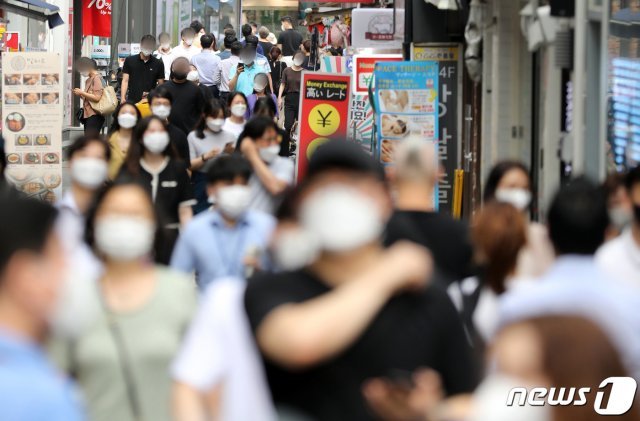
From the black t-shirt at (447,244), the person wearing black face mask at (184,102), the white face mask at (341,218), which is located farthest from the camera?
the person wearing black face mask at (184,102)

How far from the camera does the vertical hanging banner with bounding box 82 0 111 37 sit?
3053 cm

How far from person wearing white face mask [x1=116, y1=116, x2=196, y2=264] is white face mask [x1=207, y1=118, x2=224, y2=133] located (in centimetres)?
297

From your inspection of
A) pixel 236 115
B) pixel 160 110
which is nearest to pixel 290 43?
pixel 236 115

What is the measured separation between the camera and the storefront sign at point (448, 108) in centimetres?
1759

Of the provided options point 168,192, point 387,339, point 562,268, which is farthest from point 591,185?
point 168,192

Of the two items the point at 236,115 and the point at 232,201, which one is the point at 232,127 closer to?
the point at 236,115

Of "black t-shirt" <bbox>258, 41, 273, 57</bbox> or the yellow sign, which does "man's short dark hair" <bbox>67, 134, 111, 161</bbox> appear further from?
"black t-shirt" <bbox>258, 41, 273, 57</bbox>

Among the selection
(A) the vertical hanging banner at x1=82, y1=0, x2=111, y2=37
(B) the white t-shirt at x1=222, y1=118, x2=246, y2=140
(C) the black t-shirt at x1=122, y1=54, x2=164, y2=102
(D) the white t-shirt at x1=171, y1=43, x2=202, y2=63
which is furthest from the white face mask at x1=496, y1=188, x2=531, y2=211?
(A) the vertical hanging banner at x1=82, y1=0, x2=111, y2=37

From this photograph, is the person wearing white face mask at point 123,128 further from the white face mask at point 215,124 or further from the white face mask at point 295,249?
the white face mask at point 295,249

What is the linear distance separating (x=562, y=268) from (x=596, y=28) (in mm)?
6964

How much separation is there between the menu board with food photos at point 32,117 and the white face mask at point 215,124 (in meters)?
3.58

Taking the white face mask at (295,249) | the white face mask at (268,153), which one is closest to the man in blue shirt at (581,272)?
the white face mask at (295,249)

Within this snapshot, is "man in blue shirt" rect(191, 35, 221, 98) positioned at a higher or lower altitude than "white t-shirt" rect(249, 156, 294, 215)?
higher

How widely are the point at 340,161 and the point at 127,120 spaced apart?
8.69m
